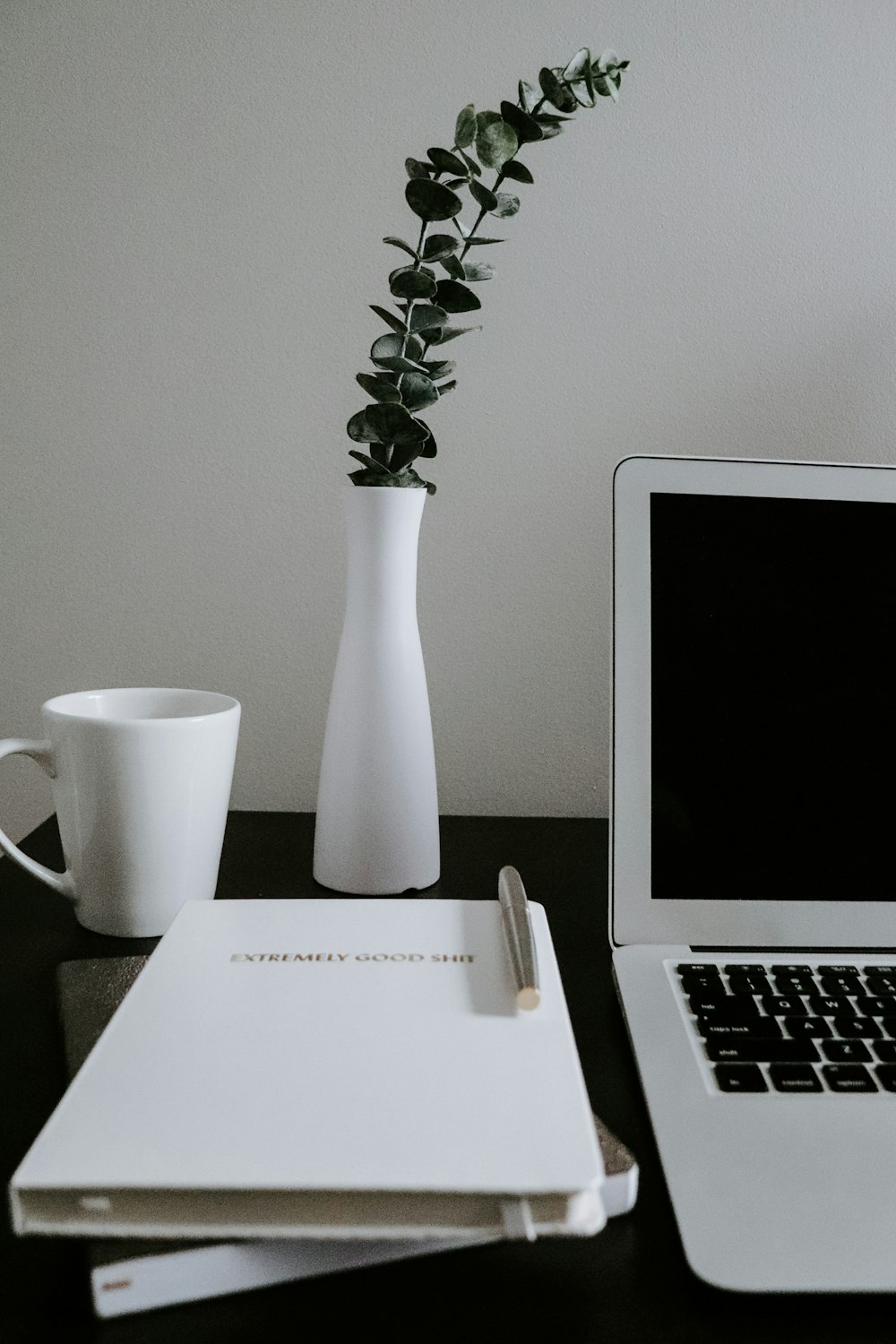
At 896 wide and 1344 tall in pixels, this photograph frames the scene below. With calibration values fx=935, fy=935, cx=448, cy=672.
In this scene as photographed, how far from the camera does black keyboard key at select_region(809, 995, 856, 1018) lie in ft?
1.36

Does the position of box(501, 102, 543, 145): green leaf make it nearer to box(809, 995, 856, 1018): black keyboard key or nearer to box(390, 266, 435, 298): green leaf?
box(390, 266, 435, 298): green leaf

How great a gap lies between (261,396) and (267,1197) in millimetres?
577

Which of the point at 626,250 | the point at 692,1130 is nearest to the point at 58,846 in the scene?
the point at 692,1130

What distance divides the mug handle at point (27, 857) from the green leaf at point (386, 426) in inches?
9.4

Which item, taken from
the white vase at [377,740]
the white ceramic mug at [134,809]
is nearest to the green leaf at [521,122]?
the white vase at [377,740]

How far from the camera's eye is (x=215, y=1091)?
0.95ft

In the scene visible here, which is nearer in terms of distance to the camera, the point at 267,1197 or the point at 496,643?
the point at 267,1197

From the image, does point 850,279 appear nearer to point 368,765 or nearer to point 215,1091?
point 368,765

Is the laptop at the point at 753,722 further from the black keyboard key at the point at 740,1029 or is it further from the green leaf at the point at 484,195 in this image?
the green leaf at the point at 484,195

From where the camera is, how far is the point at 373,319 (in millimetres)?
699

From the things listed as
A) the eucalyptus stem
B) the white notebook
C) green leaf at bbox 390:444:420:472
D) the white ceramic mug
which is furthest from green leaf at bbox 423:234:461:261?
the white notebook

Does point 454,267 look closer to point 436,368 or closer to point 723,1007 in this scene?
point 436,368

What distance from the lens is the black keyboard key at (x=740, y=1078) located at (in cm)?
36

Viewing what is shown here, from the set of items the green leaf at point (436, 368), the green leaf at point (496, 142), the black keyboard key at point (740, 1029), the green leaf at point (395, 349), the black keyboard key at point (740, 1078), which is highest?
the green leaf at point (496, 142)
